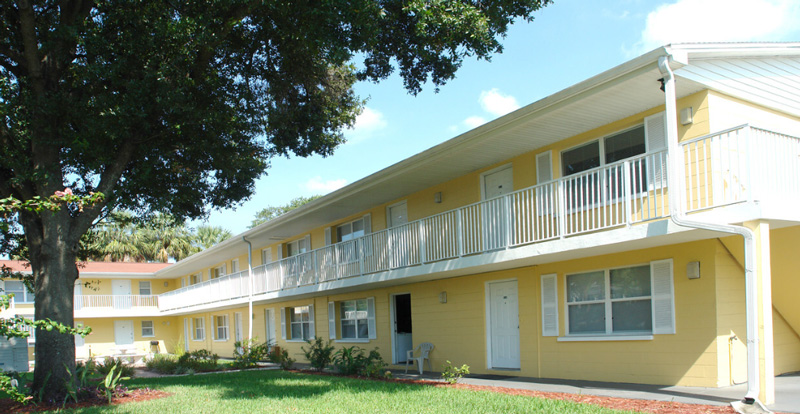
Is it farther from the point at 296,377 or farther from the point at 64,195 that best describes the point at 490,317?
the point at 64,195

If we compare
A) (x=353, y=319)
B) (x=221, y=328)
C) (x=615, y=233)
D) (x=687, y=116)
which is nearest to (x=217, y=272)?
(x=221, y=328)

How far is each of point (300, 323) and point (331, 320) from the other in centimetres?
298

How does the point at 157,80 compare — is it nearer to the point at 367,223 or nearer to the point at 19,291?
the point at 367,223

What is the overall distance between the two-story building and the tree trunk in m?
7.32

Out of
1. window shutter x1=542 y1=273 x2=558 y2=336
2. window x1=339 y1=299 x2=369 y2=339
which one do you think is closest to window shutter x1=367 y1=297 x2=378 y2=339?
window x1=339 y1=299 x2=369 y2=339

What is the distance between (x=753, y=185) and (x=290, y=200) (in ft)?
186

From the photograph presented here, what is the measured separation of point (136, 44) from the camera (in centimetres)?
1128

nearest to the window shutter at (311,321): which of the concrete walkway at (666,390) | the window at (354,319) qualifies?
the window at (354,319)

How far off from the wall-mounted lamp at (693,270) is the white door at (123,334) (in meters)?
→ 35.0

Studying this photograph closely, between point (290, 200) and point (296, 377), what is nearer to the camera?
point (296, 377)

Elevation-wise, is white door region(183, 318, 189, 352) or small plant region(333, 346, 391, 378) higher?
small plant region(333, 346, 391, 378)

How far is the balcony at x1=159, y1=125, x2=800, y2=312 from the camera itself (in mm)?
8797

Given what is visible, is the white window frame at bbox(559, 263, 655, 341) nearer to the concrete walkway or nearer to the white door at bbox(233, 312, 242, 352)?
the concrete walkway

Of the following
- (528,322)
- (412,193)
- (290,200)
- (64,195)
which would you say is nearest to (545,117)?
(528,322)
